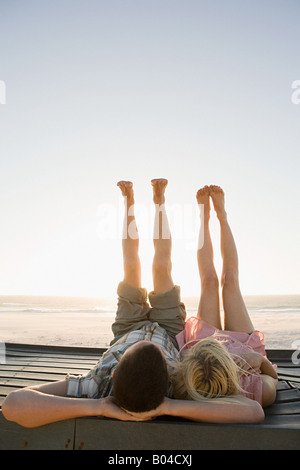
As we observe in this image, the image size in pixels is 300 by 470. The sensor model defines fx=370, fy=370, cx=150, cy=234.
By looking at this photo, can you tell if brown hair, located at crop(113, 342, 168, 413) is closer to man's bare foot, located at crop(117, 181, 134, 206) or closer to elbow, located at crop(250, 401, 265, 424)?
elbow, located at crop(250, 401, 265, 424)

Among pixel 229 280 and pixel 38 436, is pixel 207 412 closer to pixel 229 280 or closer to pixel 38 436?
pixel 38 436

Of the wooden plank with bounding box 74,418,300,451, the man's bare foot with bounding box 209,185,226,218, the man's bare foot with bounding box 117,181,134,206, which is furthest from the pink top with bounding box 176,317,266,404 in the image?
the man's bare foot with bounding box 117,181,134,206

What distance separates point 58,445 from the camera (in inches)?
66.4

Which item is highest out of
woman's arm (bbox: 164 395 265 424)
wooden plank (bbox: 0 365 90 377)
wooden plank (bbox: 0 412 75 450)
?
woman's arm (bbox: 164 395 265 424)

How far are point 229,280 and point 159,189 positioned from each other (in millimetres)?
984

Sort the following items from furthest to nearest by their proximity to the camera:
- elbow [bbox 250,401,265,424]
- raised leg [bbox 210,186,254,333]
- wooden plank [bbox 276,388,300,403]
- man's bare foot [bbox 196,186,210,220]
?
man's bare foot [bbox 196,186,210,220] < raised leg [bbox 210,186,254,333] < wooden plank [bbox 276,388,300,403] < elbow [bbox 250,401,265,424]

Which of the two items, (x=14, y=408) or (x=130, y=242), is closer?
(x=14, y=408)

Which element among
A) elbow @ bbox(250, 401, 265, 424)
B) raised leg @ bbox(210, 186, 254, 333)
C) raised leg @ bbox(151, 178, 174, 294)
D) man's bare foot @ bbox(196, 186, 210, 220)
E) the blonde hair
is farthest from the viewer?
man's bare foot @ bbox(196, 186, 210, 220)

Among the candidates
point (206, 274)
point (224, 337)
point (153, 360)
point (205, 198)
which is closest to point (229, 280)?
point (206, 274)

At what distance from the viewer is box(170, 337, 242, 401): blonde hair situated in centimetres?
179

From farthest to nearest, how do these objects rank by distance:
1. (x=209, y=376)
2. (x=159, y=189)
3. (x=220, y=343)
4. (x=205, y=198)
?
(x=205, y=198) < (x=159, y=189) < (x=220, y=343) < (x=209, y=376)

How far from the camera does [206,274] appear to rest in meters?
2.97
